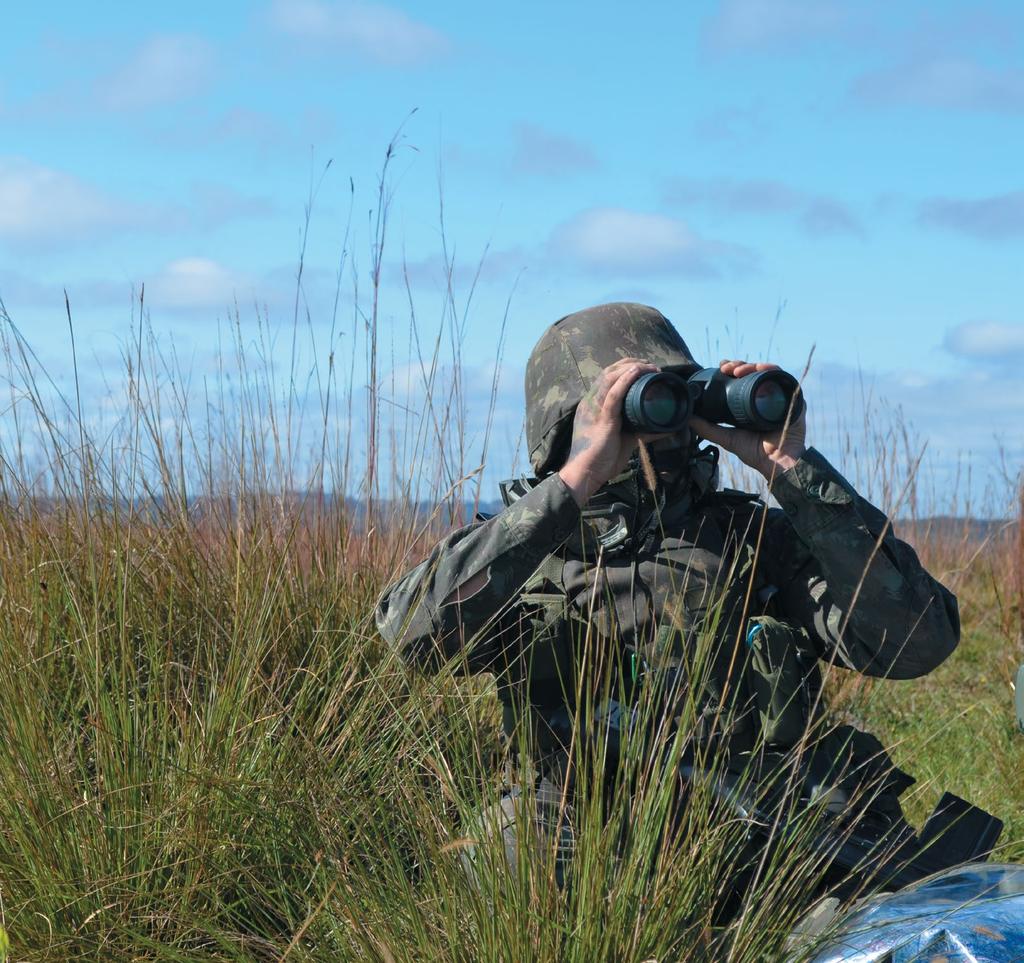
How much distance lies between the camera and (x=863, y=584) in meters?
2.38

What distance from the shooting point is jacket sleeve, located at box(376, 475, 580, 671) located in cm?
238

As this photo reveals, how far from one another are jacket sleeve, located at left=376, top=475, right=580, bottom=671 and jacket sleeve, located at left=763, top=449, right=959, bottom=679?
1.54 feet

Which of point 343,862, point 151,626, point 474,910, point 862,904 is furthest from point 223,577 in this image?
point 862,904

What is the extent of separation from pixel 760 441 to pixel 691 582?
32 centimetres

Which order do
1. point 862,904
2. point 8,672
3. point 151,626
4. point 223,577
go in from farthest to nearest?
point 223,577, point 151,626, point 8,672, point 862,904

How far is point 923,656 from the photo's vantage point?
8.05ft

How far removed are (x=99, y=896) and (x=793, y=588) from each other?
1.52m

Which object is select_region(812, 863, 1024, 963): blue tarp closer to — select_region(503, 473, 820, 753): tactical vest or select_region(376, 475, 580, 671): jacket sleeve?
select_region(503, 473, 820, 753): tactical vest

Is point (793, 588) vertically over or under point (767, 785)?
over

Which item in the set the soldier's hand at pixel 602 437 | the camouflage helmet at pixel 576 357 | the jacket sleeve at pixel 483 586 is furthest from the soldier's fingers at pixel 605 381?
the camouflage helmet at pixel 576 357

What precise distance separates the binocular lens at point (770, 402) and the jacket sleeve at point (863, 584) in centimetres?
11

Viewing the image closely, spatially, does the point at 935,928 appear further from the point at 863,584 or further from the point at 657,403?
the point at 657,403

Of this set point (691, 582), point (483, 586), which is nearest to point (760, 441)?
point (691, 582)

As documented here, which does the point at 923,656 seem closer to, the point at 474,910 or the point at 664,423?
the point at 664,423
